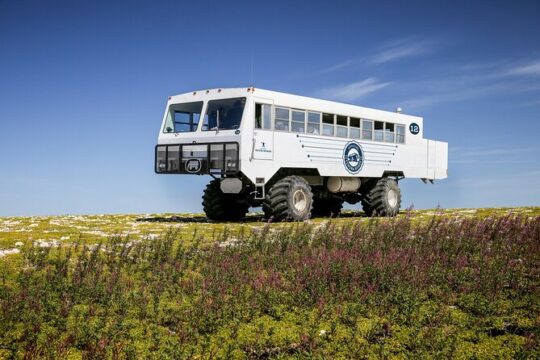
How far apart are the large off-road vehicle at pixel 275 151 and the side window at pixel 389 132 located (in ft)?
0.54

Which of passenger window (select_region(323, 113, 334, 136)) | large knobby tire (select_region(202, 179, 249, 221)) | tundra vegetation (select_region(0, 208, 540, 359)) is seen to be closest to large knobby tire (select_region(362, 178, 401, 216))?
passenger window (select_region(323, 113, 334, 136))

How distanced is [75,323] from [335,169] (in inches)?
578

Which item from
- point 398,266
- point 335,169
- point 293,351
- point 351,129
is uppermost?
point 351,129

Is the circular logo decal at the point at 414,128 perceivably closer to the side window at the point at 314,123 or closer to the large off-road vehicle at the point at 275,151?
the large off-road vehicle at the point at 275,151

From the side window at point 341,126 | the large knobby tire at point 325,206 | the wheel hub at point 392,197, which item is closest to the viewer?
the side window at point 341,126

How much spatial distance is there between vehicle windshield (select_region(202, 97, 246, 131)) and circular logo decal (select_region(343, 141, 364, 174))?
5.10m

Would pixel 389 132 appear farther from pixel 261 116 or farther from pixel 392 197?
pixel 261 116

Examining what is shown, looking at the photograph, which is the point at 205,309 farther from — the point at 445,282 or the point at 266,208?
the point at 266,208

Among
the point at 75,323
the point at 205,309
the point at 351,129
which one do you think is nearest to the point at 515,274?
the point at 205,309

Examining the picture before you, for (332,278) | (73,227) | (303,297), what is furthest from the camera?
(73,227)

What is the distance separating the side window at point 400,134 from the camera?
24.0 metres

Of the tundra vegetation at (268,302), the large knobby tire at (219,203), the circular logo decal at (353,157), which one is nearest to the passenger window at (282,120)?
the large knobby tire at (219,203)

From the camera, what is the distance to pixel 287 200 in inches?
699

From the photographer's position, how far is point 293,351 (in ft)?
20.1
